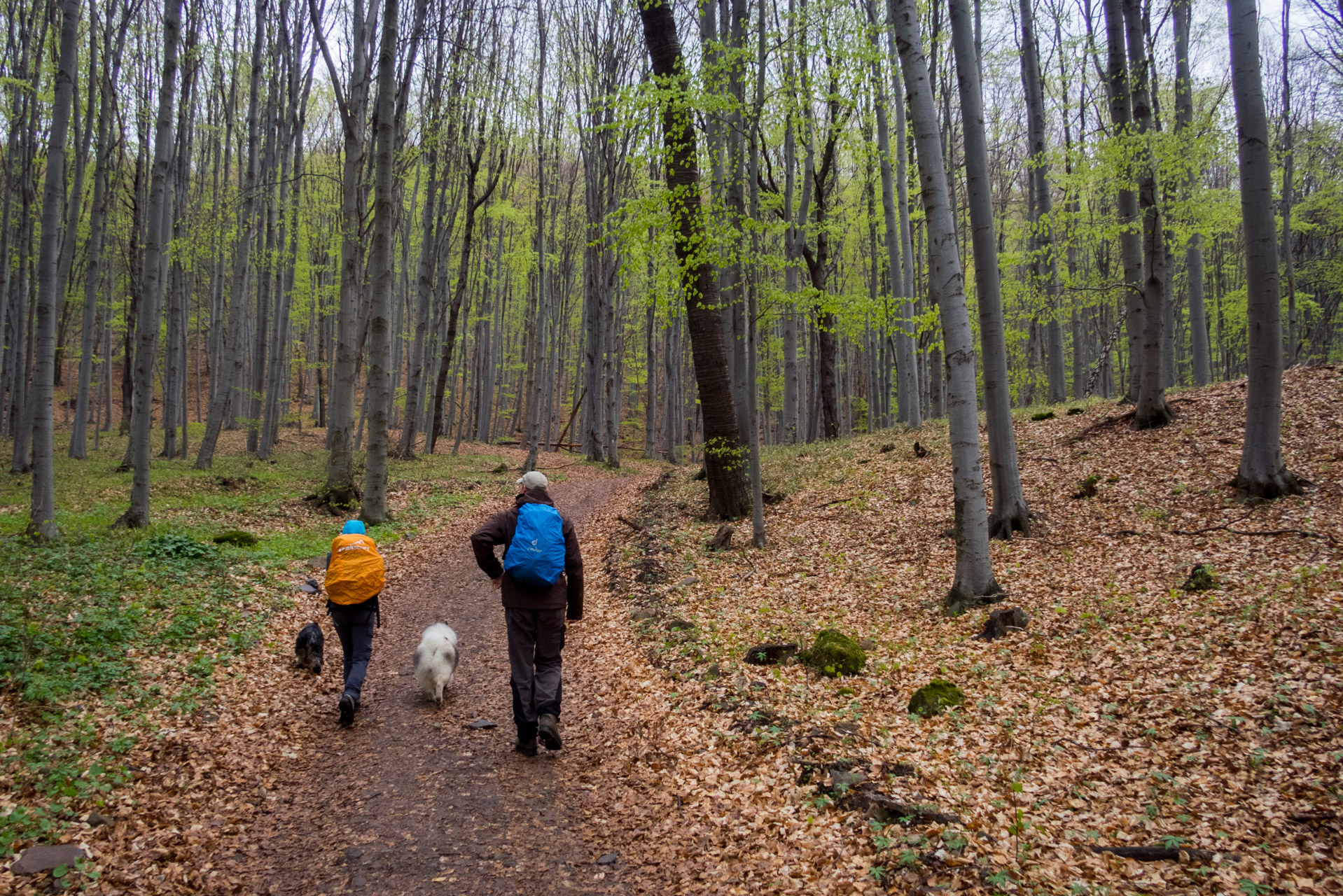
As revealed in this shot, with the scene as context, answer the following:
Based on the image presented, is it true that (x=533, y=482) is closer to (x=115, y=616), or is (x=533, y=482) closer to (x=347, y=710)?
(x=347, y=710)

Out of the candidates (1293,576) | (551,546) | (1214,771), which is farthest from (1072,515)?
(551,546)

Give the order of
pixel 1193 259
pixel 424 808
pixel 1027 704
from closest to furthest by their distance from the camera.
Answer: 1. pixel 424 808
2. pixel 1027 704
3. pixel 1193 259

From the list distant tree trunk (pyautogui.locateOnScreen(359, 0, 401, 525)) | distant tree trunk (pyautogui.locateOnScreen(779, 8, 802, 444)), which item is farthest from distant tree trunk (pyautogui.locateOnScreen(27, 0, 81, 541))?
distant tree trunk (pyautogui.locateOnScreen(779, 8, 802, 444))

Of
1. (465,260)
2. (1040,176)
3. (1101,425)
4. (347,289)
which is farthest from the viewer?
(465,260)

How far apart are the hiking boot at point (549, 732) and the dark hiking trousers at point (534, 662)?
34 millimetres

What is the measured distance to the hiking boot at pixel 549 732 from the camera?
4.94m

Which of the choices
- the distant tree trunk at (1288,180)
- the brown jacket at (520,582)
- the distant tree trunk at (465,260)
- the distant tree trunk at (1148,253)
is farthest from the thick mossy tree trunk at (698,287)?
the distant tree trunk at (1288,180)

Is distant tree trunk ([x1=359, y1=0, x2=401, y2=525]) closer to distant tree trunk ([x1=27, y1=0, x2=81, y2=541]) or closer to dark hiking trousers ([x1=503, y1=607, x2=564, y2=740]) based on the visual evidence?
distant tree trunk ([x1=27, y1=0, x2=81, y2=541])

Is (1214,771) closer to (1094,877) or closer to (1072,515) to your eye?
(1094,877)

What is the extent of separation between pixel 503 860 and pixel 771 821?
1573 mm

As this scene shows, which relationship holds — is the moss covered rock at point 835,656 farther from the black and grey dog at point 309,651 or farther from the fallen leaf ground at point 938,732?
the black and grey dog at point 309,651

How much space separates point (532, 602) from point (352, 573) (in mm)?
1823

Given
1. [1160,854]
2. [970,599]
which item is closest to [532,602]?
[1160,854]

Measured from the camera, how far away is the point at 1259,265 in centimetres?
754
